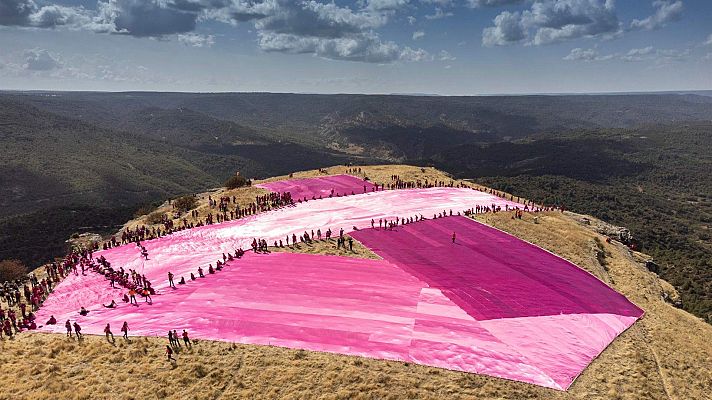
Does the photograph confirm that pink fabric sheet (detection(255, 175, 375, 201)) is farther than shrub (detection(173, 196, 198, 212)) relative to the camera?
No

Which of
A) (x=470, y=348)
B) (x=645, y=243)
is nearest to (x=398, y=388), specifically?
(x=470, y=348)

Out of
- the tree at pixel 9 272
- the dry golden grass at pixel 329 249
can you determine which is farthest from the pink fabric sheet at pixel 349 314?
the tree at pixel 9 272

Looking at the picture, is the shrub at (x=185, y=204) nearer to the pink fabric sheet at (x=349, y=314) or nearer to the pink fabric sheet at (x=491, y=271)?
the pink fabric sheet at (x=349, y=314)

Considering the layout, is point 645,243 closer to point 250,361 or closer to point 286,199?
point 286,199

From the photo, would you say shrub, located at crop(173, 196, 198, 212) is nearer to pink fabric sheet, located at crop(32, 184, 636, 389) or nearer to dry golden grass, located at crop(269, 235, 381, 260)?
pink fabric sheet, located at crop(32, 184, 636, 389)

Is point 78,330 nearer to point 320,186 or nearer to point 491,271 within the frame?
point 491,271

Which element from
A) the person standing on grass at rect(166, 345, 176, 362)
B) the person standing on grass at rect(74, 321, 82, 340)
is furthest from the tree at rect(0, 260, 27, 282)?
the person standing on grass at rect(166, 345, 176, 362)
